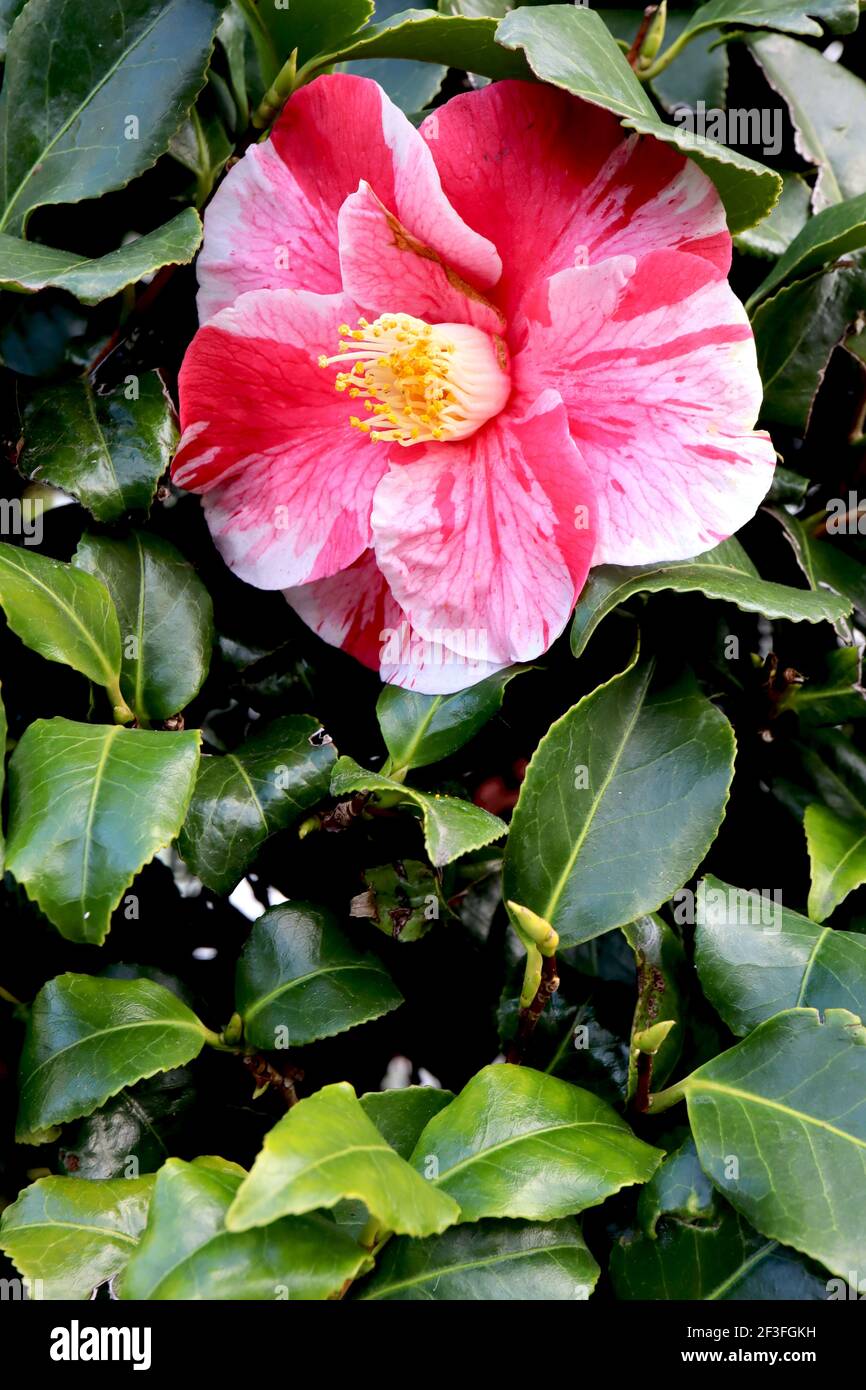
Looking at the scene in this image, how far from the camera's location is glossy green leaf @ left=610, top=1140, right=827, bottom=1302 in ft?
2.19

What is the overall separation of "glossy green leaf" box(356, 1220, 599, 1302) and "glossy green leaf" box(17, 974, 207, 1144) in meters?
0.15

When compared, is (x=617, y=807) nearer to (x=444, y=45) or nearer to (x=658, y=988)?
(x=658, y=988)

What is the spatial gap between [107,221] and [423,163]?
0.76ft

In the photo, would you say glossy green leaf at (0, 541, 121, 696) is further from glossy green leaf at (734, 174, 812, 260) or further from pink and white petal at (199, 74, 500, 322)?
glossy green leaf at (734, 174, 812, 260)

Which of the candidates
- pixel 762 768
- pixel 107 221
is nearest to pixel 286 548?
pixel 107 221

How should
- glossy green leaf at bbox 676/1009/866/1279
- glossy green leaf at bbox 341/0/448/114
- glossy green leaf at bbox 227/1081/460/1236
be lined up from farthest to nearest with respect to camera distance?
glossy green leaf at bbox 341/0/448/114 → glossy green leaf at bbox 676/1009/866/1279 → glossy green leaf at bbox 227/1081/460/1236

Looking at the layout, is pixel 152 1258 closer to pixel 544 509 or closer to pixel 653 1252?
pixel 653 1252

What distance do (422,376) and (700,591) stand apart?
8.0 inches

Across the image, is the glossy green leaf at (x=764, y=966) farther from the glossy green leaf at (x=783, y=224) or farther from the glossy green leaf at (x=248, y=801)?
the glossy green leaf at (x=783, y=224)

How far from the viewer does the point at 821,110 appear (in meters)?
0.93

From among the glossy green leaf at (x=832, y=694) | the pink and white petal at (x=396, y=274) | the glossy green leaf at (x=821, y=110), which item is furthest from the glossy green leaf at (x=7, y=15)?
the glossy green leaf at (x=832, y=694)

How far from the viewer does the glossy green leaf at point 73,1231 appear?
24.8 inches

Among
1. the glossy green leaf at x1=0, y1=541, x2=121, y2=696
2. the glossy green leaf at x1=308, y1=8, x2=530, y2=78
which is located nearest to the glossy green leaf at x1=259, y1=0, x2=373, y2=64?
the glossy green leaf at x1=308, y1=8, x2=530, y2=78

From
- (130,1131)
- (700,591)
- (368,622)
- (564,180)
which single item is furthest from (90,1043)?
(564,180)
